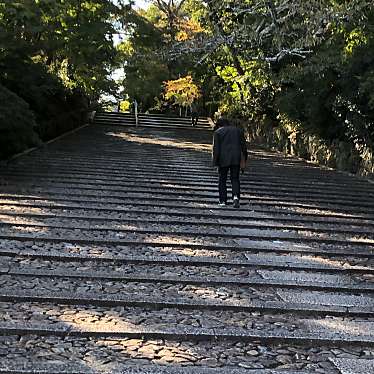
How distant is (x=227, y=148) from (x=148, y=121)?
21.4 meters

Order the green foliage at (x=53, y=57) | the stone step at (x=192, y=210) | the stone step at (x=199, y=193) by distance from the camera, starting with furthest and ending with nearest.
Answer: the green foliage at (x=53, y=57), the stone step at (x=199, y=193), the stone step at (x=192, y=210)

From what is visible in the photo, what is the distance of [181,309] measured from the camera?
13.9 ft

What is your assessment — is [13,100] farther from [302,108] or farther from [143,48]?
[143,48]

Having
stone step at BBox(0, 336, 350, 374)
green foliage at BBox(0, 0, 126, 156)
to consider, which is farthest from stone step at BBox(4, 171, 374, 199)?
stone step at BBox(0, 336, 350, 374)

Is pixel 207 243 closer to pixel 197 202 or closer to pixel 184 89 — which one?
pixel 197 202

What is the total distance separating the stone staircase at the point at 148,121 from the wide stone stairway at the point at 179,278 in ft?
58.5

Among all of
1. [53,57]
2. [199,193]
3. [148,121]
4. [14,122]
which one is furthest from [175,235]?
[148,121]

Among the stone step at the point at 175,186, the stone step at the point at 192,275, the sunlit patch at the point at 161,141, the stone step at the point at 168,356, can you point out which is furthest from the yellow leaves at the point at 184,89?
the stone step at the point at 168,356

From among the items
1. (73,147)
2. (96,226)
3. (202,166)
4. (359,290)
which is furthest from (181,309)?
(73,147)

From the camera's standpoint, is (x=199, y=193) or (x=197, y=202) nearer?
(x=197, y=202)

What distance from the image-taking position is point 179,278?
4969 millimetres

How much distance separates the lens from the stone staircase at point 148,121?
28500 millimetres

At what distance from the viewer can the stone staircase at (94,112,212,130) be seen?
28500 mm

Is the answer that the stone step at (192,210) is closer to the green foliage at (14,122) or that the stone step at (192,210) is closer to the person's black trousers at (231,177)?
the person's black trousers at (231,177)
